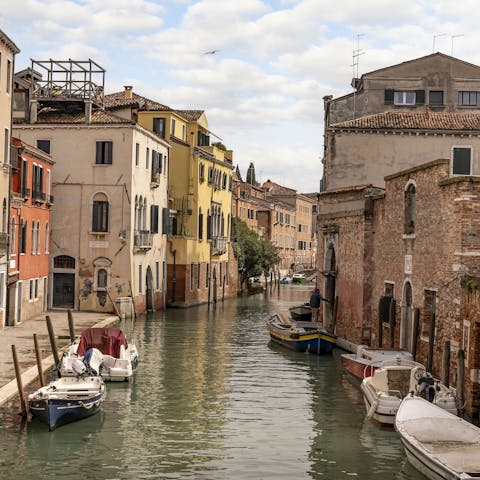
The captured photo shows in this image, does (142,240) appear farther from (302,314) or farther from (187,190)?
(302,314)

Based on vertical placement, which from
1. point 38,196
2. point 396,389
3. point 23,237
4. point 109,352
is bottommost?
point 396,389

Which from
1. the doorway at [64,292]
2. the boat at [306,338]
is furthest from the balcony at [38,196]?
the boat at [306,338]

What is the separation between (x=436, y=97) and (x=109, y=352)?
20.8 metres

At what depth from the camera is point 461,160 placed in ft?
70.1

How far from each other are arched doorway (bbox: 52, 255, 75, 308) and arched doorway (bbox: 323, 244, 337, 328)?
1127 cm

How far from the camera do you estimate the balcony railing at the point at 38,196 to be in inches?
1287

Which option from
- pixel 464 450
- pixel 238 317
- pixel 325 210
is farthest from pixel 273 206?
pixel 464 450

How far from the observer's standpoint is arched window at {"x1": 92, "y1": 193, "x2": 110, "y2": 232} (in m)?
37.4

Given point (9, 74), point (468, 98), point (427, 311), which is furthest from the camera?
point (468, 98)

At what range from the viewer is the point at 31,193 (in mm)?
32188

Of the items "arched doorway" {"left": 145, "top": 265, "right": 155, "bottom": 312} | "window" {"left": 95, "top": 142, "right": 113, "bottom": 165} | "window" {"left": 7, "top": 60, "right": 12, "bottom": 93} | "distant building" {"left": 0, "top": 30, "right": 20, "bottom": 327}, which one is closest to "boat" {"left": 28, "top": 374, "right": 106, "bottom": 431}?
"distant building" {"left": 0, "top": 30, "right": 20, "bottom": 327}

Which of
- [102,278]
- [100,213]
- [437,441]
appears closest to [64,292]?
[102,278]

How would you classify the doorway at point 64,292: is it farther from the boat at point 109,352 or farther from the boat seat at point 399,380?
the boat seat at point 399,380

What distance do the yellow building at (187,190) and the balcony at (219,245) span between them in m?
0.11
